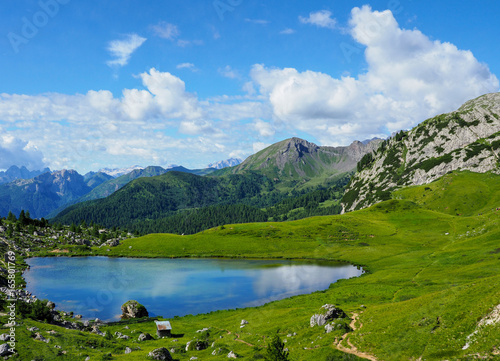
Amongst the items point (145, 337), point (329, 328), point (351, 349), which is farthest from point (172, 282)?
point (351, 349)

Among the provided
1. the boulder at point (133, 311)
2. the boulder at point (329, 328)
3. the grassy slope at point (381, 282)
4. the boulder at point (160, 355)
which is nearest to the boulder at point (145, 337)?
the grassy slope at point (381, 282)

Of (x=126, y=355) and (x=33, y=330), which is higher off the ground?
(x=33, y=330)

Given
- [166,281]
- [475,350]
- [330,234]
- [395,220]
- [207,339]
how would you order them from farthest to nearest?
[395,220]
[330,234]
[166,281]
[207,339]
[475,350]

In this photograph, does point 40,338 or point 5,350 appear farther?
point 40,338

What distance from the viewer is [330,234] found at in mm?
174500

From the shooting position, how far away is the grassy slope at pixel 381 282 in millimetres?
30438

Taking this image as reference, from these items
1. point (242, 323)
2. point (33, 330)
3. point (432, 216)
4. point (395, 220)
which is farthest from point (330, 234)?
point (33, 330)

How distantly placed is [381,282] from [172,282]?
221ft

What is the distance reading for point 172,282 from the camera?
101750mm

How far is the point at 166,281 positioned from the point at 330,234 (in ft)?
346

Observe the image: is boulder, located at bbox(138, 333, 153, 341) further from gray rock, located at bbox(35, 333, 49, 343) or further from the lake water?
the lake water

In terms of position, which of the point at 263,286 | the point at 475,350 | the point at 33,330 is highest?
the point at 475,350

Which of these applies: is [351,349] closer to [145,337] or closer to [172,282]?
[145,337]

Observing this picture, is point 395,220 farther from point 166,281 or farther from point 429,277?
point 166,281
